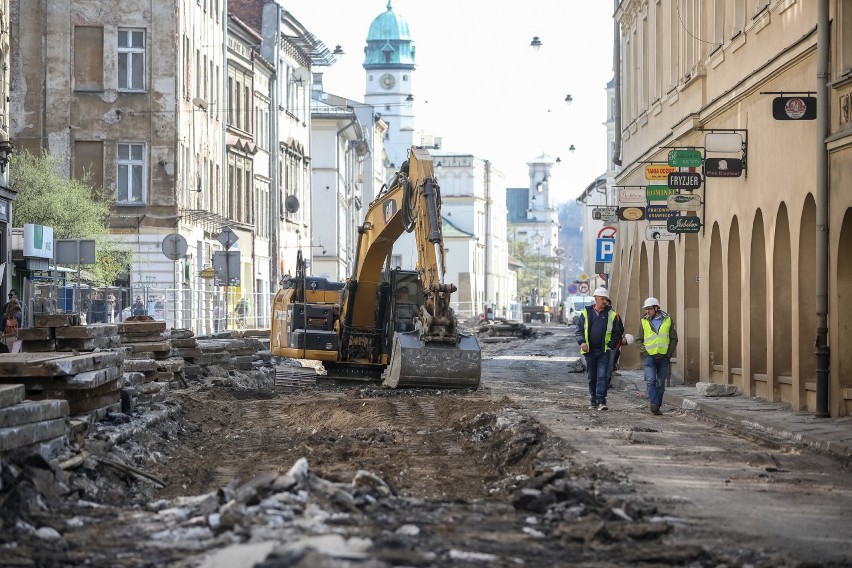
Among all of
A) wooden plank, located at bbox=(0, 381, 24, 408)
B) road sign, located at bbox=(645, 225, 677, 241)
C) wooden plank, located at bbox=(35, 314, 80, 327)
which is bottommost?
wooden plank, located at bbox=(0, 381, 24, 408)

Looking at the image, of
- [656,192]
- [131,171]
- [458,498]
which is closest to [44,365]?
[458,498]

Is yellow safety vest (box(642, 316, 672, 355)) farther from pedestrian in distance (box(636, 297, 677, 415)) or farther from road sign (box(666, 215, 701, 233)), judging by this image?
road sign (box(666, 215, 701, 233))

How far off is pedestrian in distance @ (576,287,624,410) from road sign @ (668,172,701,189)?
4338 mm

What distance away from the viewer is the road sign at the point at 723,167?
24719 mm

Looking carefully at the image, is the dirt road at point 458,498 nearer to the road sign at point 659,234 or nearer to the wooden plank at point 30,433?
the wooden plank at point 30,433

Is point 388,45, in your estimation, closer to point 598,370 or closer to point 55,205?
point 55,205

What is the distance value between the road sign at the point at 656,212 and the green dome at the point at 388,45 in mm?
115033

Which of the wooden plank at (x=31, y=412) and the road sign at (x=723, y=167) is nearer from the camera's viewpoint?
the wooden plank at (x=31, y=412)

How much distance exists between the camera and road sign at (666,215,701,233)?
28484 millimetres

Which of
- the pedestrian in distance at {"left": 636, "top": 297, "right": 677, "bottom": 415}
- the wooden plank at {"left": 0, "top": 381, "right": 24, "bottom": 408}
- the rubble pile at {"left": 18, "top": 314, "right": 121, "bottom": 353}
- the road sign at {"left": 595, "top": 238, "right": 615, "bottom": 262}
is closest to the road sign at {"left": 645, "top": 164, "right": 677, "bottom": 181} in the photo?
the pedestrian in distance at {"left": 636, "top": 297, "right": 677, "bottom": 415}

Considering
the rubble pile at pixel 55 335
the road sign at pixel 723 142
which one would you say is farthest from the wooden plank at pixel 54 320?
the road sign at pixel 723 142

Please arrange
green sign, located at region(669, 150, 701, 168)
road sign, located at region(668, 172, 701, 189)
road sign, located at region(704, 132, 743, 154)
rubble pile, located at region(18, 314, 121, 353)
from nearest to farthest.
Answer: rubble pile, located at region(18, 314, 121, 353)
road sign, located at region(704, 132, 743, 154)
green sign, located at region(669, 150, 701, 168)
road sign, located at region(668, 172, 701, 189)

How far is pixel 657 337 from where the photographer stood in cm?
2178

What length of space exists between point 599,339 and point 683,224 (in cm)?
666
